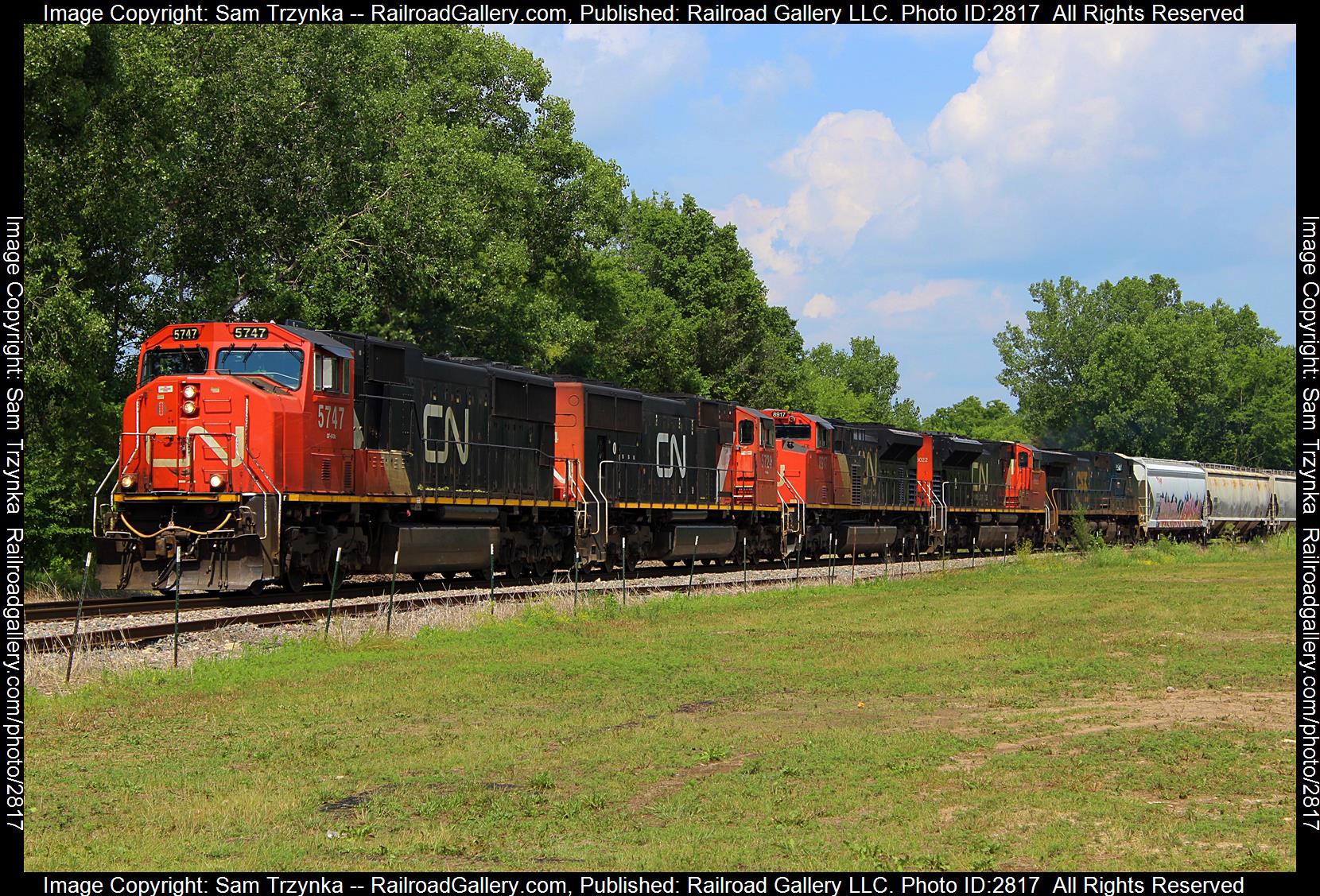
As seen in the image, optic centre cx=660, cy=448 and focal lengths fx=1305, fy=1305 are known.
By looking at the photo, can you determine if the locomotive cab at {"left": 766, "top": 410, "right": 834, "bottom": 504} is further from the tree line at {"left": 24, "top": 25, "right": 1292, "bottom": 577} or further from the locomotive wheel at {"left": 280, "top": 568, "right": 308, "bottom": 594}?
the locomotive wheel at {"left": 280, "top": 568, "right": 308, "bottom": 594}

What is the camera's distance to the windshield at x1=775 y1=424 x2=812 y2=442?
37.8 metres

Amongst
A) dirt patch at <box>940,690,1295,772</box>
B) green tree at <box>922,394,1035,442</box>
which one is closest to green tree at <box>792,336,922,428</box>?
green tree at <box>922,394,1035,442</box>

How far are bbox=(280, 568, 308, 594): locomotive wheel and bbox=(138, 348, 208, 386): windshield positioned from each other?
11.5ft

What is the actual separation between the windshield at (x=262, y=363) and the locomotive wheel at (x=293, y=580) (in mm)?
3155

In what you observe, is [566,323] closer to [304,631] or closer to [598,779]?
[304,631]

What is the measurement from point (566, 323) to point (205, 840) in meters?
39.1

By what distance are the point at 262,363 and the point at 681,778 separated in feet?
45.7

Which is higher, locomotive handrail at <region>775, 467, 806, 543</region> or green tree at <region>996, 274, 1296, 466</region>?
green tree at <region>996, 274, 1296, 466</region>

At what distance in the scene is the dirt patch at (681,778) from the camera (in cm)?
809

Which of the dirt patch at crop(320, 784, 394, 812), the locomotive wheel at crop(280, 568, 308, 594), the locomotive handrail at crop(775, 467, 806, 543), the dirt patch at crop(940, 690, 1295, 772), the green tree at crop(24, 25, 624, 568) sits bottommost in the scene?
the dirt patch at crop(320, 784, 394, 812)

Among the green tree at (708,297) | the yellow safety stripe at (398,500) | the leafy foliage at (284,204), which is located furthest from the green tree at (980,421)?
the yellow safety stripe at (398,500)
